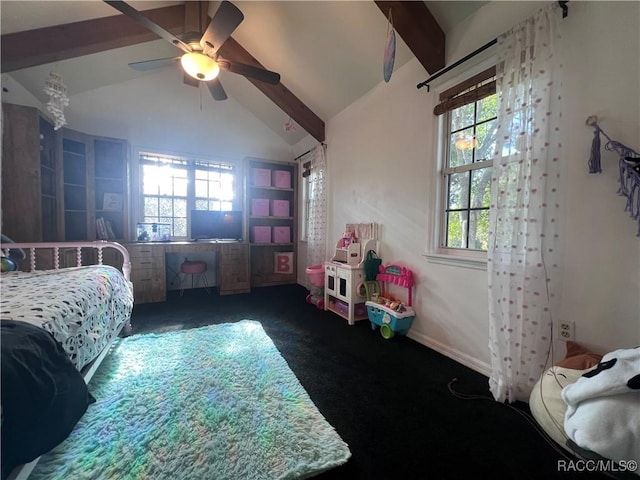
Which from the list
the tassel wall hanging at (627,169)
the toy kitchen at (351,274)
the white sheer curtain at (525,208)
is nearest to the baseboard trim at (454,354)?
the white sheer curtain at (525,208)

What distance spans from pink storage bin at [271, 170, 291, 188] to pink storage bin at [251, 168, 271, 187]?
9cm

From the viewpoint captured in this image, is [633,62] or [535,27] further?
[535,27]

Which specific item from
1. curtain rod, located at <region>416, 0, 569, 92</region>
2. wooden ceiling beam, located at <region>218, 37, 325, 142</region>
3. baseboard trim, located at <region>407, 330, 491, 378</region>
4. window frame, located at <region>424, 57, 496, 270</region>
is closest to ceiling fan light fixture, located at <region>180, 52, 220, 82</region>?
wooden ceiling beam, located at <region>218, 37, 325, 142</region>

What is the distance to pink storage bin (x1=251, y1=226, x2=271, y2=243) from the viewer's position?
A: 4.36 meters

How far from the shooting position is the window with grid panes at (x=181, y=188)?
12.8ft

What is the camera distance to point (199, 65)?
2.13m

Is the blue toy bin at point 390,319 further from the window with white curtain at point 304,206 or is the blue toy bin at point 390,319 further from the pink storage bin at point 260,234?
the pink storage bin at point 260,234

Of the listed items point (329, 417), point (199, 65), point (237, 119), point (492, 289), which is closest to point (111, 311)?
point (329, 417)

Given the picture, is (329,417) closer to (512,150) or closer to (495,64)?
(512,150)

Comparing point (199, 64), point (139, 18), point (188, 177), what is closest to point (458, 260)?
point (199, 64)

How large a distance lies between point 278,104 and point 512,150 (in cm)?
313

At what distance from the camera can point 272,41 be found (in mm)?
2904

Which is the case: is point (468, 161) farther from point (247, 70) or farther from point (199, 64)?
point (199, 64)

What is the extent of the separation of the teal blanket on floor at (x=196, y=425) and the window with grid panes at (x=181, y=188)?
2635 mm
